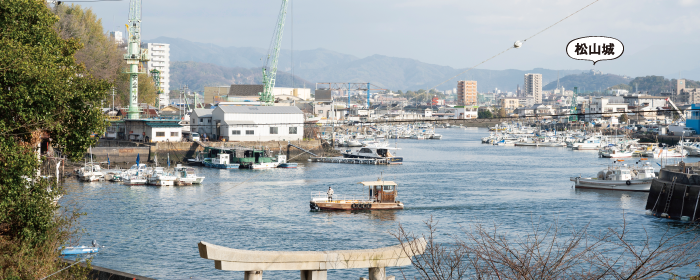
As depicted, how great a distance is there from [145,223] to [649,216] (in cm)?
1295

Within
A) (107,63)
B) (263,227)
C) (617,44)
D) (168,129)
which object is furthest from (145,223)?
(107,63)

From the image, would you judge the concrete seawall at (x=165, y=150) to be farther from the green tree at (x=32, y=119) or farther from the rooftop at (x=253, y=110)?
the green tree at (x=32, y=119)

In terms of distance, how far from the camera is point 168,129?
1239 inches

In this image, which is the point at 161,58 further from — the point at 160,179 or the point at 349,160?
the point at 160,179

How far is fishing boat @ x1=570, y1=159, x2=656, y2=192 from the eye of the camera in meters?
20.2

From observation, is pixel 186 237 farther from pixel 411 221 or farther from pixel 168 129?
pixel 168 129

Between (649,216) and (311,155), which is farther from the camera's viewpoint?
(311,155)

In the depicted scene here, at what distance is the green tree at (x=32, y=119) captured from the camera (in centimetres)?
535

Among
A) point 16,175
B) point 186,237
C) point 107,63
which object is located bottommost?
point 186,237

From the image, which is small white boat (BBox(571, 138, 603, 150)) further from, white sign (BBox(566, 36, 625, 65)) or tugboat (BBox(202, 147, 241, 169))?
white sign (BBox(566, 36, 625, 65))

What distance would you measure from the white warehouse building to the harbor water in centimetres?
568

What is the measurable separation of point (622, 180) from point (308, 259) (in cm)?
1957

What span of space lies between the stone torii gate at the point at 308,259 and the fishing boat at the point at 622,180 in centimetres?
1885

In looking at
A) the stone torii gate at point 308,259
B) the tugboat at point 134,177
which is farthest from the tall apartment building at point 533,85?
the stone torii gate at point 308,259
